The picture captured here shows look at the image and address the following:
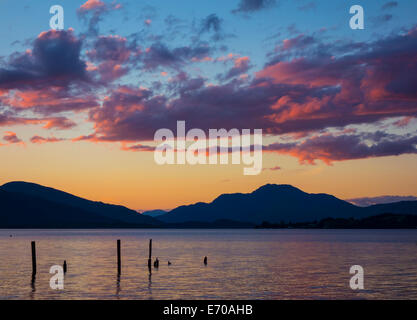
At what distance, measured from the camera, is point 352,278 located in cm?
5391

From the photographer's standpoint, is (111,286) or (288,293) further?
(111,286)

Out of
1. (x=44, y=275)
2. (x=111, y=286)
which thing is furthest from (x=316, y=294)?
(x=44, y=275)

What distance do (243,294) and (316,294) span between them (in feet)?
21.1

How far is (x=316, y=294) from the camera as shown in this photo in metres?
42.3
